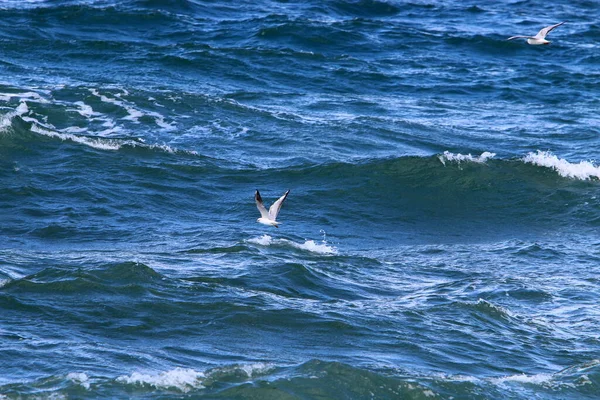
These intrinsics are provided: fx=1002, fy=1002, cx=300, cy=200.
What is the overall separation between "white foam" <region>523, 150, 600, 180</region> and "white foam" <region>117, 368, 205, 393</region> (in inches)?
431

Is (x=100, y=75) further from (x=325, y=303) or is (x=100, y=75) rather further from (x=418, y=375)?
(x=418, y=375)

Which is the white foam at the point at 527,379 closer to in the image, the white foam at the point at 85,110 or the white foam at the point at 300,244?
the white foam at the point at 300,244

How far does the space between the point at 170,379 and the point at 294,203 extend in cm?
774

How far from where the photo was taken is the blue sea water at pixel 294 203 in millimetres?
9664

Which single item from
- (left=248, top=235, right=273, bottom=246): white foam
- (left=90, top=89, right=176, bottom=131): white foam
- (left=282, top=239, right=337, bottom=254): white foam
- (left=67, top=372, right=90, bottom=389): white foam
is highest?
(left=90, top=89, right=176, bottom=131): white foam

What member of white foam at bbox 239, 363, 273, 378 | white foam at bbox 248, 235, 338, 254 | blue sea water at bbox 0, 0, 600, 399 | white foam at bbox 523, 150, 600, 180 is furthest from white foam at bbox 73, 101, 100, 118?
white foam at bbox 239, 363, 273, 378

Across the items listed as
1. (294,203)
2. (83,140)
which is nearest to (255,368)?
(294,203)

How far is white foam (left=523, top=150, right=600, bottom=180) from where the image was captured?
1795cm

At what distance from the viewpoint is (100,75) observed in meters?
22.4

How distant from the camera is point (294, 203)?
1627cm

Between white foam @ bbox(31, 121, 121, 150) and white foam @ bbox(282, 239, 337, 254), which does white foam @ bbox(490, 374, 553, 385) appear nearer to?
white foam @ bbox(282, 239, 337, 254)

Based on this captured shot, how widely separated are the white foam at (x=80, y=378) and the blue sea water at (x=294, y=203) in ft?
0.04

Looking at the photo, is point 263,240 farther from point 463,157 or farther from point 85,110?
point 85,110

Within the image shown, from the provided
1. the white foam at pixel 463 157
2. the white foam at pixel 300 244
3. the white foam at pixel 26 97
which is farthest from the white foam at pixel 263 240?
the white foam at pixel 26 97
